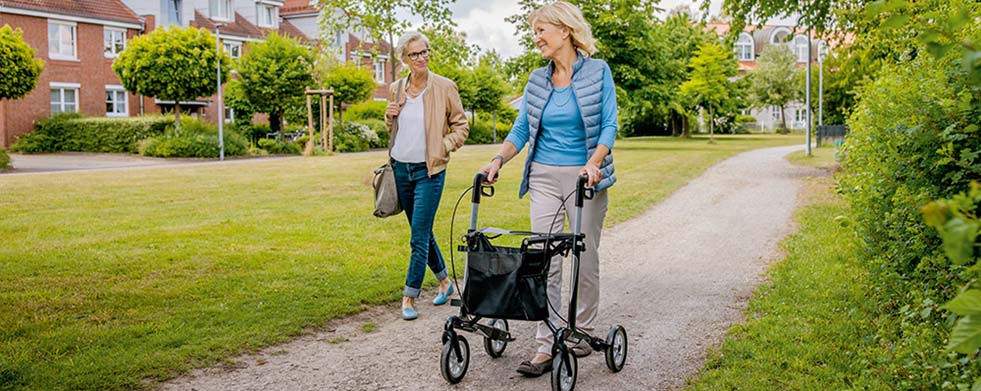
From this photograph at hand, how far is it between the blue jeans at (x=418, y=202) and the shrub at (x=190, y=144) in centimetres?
2817

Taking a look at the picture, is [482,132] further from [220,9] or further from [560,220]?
[560,220]

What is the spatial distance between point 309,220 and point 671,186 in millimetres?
9200

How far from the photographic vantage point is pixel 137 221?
13273 mm

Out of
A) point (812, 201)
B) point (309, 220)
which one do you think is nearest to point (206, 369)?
point (309, 220)

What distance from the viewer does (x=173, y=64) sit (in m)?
34.4

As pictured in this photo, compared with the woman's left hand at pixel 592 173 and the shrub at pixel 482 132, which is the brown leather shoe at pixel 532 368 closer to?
the woman's left hand at pixel 592 173

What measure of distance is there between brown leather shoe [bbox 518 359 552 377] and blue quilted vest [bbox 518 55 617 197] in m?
1.05

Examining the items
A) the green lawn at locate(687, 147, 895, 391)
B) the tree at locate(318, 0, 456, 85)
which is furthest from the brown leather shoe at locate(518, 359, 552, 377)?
the tree at locate(318, 0, 456, 85)

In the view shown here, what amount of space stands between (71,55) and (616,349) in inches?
1667

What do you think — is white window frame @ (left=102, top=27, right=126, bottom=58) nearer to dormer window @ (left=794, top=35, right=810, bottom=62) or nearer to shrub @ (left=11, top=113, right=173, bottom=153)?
shrub @ (left=11, top=113, right=173, bottom=153)

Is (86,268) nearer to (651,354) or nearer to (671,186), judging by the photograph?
(651,354)

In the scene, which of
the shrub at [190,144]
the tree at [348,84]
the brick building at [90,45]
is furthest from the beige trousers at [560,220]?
the tree at [348,84]

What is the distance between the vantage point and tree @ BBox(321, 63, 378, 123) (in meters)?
43.1

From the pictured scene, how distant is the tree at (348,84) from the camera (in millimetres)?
43062
